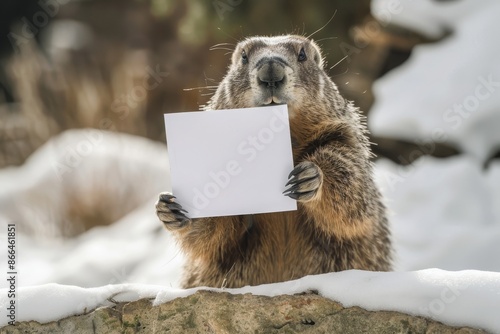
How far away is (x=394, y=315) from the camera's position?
2.79 meters

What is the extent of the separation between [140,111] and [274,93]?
7.27 metres

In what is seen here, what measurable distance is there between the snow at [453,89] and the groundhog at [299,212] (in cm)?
326

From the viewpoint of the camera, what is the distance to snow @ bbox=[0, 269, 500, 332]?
2730 mm

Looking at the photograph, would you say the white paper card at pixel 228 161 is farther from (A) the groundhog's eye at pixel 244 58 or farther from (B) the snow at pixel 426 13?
(B) the snow at pixel 426 13

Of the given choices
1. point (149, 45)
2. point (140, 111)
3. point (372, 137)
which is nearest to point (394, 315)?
point (372, 137)

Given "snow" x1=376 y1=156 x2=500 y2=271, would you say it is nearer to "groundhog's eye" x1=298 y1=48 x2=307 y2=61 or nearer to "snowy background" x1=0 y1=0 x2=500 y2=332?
"snowy background" x1=0 y1=0 x2=500 y2=332

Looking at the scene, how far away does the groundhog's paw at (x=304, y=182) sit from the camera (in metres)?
3.12

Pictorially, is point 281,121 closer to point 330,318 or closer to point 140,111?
point 330,318

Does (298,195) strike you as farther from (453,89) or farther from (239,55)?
(453,89)

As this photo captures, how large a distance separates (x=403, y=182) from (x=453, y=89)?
1128 millimetres

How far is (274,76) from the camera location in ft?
10.6

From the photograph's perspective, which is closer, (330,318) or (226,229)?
(330,318)

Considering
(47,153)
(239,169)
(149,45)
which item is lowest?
(239,169)

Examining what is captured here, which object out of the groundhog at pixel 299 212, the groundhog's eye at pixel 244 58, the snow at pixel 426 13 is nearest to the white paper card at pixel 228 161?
the groundhog at pixel 299 212
